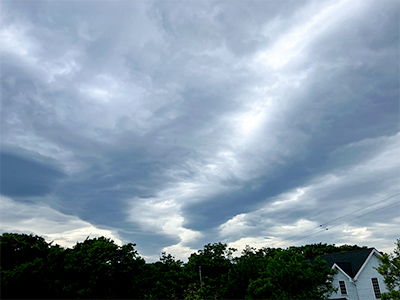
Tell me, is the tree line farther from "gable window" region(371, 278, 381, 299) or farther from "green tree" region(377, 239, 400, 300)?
"gable window" region(371, 278, 381, 299)

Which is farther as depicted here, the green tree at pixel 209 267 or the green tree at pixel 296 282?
the green tree at pixel 209 267

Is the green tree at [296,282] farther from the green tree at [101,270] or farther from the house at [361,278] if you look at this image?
the green tree at [101,270]

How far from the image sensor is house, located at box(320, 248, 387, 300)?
4058cm

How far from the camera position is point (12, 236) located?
3762cm

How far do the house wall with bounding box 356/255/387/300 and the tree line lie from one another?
1108cm

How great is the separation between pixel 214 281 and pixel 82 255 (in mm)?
22237

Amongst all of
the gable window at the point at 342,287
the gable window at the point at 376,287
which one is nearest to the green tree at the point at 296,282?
the gable window at the point at 342,287

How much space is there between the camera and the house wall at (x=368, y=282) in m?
40.4

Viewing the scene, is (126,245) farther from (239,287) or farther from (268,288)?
(268,288)

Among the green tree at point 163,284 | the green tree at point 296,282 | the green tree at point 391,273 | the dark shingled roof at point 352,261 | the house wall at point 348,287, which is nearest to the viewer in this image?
the green tree at point 296,282

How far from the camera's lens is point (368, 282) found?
4097cm

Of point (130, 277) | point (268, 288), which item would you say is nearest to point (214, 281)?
point (130, 277)

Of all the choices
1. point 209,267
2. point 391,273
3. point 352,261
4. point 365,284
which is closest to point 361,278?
point 365,284

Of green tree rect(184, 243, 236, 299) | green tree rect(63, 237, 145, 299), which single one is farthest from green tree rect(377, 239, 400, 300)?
green tree rect(63, 237, 145, 299)
